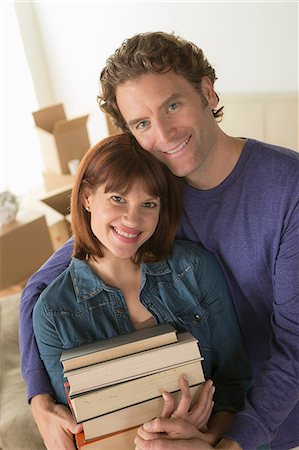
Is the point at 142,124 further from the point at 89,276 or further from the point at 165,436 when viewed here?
the point at 165,436

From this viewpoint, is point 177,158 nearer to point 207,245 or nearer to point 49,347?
point 207,245

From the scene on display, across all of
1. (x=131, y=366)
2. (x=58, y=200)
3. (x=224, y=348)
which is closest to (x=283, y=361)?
(x=224, y=348)

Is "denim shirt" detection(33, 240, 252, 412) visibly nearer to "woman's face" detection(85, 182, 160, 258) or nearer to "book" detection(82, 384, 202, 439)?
"woman's face" detection(85, 182, 160, 258)

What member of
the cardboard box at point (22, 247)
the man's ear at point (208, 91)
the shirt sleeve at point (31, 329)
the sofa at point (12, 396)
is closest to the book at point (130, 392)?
the shirt sleeve at point (31, 329)

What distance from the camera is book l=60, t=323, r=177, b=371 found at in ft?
2.92

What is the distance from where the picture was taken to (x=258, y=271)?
3.65ft

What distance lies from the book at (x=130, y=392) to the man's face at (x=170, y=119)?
46 centimetres

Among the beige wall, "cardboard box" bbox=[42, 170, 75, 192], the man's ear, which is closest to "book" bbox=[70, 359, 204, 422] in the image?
the man's ear

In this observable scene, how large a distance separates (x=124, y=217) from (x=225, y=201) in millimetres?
Result: 254

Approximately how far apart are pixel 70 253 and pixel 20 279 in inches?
51.0

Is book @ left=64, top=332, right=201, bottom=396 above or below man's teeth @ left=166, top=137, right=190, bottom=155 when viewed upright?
below

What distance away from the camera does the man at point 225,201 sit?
1.02 metres

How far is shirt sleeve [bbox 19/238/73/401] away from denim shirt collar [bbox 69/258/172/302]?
96 mm

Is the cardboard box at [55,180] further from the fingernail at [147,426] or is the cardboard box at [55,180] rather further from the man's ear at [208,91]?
the fingernail at [147,426]
